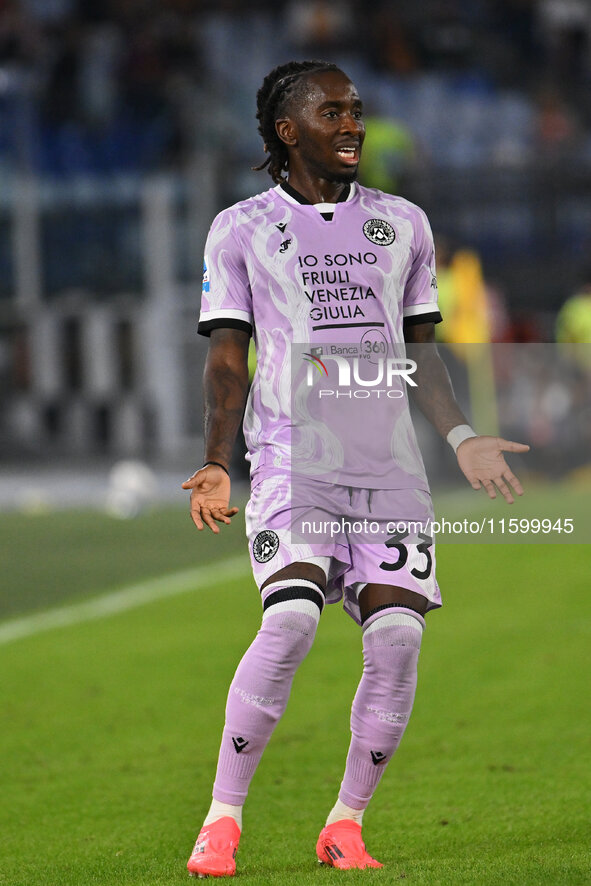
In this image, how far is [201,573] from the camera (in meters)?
8.41

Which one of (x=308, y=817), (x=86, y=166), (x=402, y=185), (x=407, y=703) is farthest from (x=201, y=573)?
(x=86, y=166)

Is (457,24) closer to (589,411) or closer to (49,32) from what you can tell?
(49,32)

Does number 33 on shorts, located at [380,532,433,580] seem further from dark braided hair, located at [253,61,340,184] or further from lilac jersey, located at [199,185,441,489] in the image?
dark braided hair, located at [253,61,340,184]

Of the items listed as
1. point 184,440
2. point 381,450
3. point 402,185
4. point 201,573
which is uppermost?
point 381,450

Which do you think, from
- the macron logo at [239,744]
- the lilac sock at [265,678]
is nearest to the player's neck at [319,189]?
the lilac sock at [265,678]

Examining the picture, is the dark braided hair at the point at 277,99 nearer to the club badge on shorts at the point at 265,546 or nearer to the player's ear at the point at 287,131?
the player's ear at the point at 287,131

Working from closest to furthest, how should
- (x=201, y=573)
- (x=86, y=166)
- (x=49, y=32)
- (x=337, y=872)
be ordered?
(x=337, y=872)
(x=201, y=573)
(x=86, y=166)
(x=49, y=32)

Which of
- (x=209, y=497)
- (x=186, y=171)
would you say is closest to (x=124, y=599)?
(x=209, y=497)

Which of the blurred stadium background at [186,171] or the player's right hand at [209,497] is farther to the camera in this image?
the blurred stadium background at [186,171]

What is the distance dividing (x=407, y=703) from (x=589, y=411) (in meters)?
10.1

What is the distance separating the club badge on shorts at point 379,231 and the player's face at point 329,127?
0.37 feet

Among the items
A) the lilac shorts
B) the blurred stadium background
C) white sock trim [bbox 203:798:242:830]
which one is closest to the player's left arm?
the lilac shorts

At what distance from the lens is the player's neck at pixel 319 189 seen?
3479 millimetres

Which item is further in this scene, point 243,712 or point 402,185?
point 402,185
